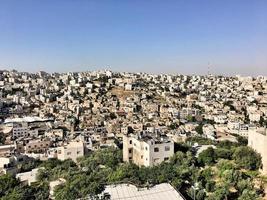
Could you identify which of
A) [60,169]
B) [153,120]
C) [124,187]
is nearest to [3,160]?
[60,169]

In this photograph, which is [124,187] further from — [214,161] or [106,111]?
[106,111]

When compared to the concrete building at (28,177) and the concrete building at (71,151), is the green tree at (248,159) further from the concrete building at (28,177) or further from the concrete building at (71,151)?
the concrete building at (28,177)

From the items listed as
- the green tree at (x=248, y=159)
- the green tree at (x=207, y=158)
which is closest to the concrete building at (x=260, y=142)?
the green tree at (x=248, y=159)

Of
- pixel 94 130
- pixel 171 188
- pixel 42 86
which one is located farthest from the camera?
pixel 42 86

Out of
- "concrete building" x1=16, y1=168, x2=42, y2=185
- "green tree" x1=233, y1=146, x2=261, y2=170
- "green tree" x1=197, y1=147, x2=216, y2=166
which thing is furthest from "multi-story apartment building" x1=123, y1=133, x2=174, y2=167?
"concrete building" x1=16, y1=168, x2=42, y2=185

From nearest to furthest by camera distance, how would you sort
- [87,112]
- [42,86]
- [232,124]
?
[232,124]
[87,112]
[42,86]

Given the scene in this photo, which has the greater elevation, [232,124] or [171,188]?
[171,188]

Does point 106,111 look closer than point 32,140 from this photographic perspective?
No

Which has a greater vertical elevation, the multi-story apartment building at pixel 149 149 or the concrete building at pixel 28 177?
the multi-story apartment building at pixel 149 149
